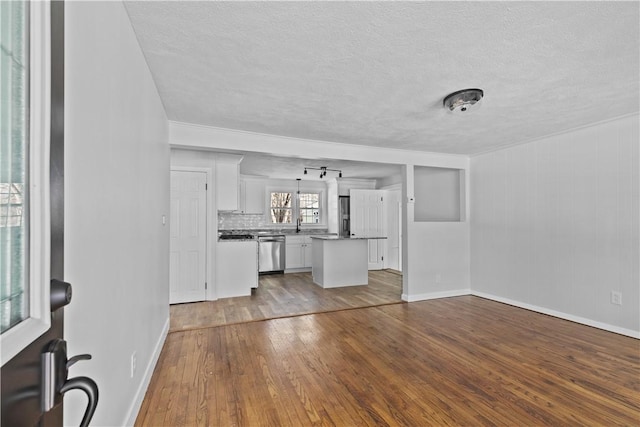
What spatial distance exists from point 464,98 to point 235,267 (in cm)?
395

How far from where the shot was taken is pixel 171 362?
103 inches

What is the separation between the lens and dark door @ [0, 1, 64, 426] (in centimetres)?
48

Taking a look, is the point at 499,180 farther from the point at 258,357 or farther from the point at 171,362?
the point at 171,362

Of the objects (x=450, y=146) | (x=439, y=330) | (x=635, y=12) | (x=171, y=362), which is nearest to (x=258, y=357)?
(x=171, y=362)

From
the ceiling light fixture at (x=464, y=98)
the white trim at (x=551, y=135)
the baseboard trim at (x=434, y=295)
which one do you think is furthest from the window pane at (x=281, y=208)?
the ceiling light fixture at (x=464, y=98)

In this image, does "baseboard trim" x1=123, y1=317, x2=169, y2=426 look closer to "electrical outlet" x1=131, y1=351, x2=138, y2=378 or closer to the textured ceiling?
"electrical outlet" x1=131, y1=351, x2=138, y2=378

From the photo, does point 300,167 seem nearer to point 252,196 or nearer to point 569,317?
point 252,196

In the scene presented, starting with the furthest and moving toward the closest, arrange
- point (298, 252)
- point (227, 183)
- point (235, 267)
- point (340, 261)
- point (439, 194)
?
point (298, 252)
point (439, 194)
point (340, 261)
point (235, 267)
point (227, 183)

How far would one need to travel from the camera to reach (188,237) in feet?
14.7

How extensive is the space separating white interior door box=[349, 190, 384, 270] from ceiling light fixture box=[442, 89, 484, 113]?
4473mm

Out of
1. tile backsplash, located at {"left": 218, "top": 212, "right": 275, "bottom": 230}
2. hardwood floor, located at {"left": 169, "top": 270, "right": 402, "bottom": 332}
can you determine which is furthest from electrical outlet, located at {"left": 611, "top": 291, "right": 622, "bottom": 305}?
tile backsplash, located at {"left": 218, "top": 212, "right": 275, "bottom": 230}

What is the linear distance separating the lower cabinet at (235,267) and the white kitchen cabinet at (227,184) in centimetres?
61

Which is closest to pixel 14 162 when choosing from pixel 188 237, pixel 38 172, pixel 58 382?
pixel 38 172

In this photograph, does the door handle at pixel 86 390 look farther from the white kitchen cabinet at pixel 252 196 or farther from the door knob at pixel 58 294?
the white kitchen cabinet at pixel 252 196
